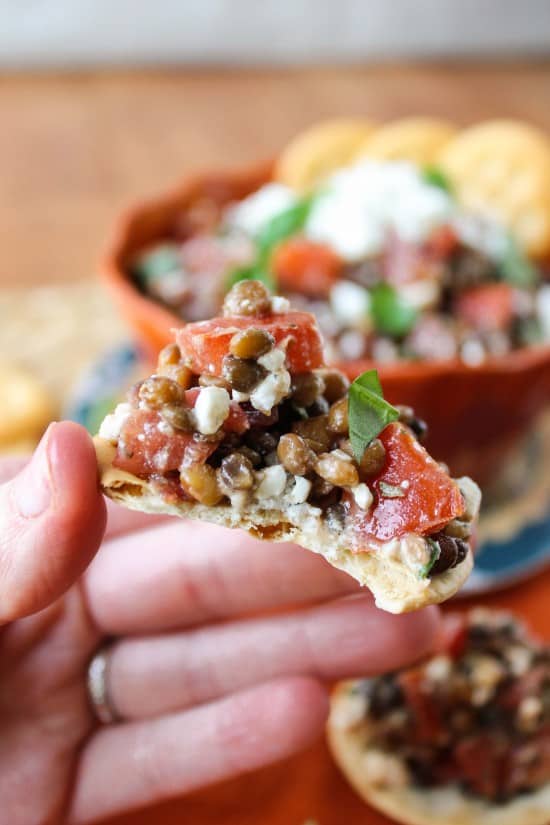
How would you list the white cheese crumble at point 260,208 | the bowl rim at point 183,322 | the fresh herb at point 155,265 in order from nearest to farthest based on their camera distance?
the bowl rim at point 183,322 → the fresh herb at point 155,265 → the white cheese crumble at point 260,208

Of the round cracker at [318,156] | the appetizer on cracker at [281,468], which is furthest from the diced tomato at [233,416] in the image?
the round cracker at [318,156]

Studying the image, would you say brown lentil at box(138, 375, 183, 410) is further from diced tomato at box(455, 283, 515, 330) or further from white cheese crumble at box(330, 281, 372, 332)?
diced tomato at box(455, 283, 515, 330)

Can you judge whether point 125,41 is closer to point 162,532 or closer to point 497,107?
point 497,107

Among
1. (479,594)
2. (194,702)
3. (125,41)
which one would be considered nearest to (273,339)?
(194,702)

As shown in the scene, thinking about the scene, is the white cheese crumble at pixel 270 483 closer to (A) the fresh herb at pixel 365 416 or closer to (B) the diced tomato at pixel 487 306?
(A) the fresh herb at pixel 365 416

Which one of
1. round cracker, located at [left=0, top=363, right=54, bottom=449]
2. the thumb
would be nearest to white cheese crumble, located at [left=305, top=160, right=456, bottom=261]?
round cracker, located at [left=0, top=363, right=54, bottom=449]
